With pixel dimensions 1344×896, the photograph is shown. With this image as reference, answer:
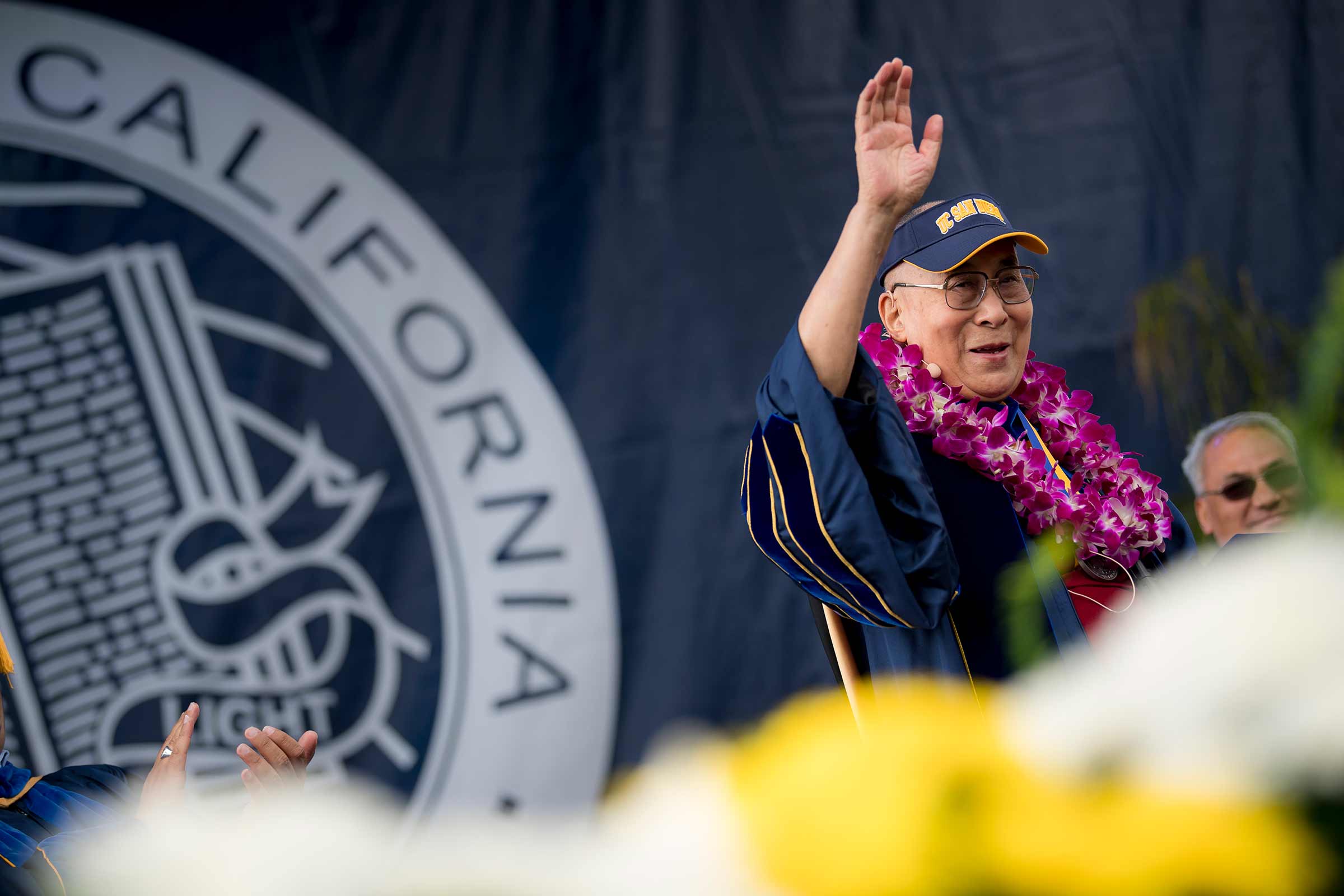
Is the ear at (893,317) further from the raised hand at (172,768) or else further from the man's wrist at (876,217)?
the raised hand at (172,768)

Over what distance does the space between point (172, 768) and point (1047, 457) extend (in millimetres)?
1140

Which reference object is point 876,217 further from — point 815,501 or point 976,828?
point 976,828

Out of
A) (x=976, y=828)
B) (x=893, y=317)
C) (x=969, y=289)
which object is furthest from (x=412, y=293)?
(x=976, y=828)

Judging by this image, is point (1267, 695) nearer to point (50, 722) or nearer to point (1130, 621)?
point (1130, 621)

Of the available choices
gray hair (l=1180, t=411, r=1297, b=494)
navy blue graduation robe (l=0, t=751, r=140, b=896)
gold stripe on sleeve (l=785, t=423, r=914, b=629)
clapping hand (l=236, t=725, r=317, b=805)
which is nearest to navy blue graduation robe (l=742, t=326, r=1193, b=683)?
gold stripe on sleeve (l=785, t=423, r=914, b=629)

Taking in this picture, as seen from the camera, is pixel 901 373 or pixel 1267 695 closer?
pixel 1267 695

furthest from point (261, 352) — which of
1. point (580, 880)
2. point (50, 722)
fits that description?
point (580, 880)

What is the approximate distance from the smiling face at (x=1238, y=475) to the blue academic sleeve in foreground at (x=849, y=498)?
1535mm

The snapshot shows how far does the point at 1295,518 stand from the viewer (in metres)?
0.45

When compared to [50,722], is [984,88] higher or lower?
higher

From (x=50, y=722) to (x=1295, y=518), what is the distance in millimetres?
2573

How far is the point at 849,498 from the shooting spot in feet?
3.96

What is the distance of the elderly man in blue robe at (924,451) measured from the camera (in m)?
1.22

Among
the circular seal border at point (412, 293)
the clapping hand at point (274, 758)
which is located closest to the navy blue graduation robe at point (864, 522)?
the clapping hand at point (274, 758)
